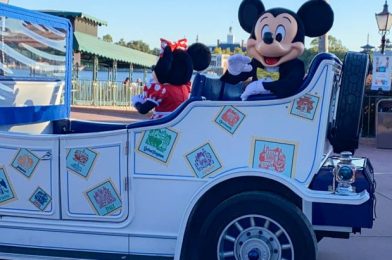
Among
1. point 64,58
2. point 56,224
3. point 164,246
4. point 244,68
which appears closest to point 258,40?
point 244,68

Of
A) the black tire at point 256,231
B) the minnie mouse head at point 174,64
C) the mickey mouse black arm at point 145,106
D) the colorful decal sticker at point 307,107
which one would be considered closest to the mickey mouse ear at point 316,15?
the colorful decal sticker at point 307,107

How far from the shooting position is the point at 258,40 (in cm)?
415

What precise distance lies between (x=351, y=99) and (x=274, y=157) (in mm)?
759

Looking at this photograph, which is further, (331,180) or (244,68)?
(244,68)

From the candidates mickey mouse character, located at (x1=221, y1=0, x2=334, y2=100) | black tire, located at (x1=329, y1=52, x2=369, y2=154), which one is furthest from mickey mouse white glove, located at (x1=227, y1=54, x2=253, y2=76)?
black tire, located at (x1=329, y1=52, x2=369, y2=154)

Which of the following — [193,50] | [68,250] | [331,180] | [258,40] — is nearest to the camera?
[331,180]

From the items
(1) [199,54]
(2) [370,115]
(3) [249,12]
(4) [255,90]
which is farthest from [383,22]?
(4) [255,90]

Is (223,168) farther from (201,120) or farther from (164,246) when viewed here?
(164,246)

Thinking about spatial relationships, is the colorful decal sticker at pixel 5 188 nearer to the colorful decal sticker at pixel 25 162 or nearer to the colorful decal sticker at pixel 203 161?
the colorful decal sticker at pixel 25 162

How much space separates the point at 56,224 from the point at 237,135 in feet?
4.67

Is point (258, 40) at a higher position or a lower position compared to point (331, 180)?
higher

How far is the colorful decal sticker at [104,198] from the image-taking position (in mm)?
3725

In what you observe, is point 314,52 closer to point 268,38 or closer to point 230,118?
point 268,38

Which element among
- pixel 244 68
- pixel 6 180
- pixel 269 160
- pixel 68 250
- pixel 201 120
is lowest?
pixel 68 250
